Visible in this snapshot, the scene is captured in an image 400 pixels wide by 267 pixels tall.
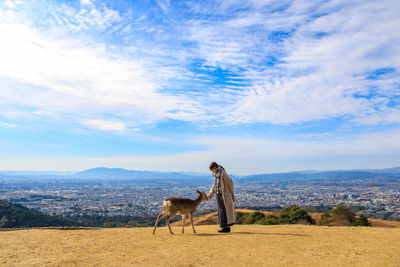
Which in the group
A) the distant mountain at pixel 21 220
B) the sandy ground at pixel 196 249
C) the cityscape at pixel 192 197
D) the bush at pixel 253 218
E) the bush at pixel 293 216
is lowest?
the cityscape at pixel 192 197

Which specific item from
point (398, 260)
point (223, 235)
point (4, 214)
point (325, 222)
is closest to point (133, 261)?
point (223, 235)

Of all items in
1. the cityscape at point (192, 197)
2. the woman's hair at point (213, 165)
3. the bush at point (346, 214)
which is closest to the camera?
the woman's hair at point (213, 165)

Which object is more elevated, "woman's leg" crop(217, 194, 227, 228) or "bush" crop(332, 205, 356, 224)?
"woman's leg" crop(217, 194, 227, 228)

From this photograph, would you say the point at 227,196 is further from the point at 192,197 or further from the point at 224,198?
the point at 192,197

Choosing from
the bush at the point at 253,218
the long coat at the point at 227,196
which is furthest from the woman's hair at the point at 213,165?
the bush at the point at 253,218

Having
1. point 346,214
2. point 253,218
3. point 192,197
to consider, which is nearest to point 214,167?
point 253,218

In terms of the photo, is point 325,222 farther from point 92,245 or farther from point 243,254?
point 92,245

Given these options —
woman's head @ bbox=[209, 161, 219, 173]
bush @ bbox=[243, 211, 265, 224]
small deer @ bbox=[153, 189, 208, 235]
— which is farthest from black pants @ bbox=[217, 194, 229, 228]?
bush @ bbox=[243, 211, 265, 224]

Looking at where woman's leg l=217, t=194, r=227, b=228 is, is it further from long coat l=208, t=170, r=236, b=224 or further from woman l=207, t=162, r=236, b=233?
long coat l=208, t=170, r=236, b=224

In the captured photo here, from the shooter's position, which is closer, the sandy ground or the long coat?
the sandy ground

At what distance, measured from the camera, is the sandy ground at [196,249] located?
6.99 meters

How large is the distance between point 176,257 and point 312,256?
3654mm

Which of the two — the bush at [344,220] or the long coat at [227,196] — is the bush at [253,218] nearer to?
the bush at [344,220]

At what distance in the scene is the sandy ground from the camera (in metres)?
6.99
